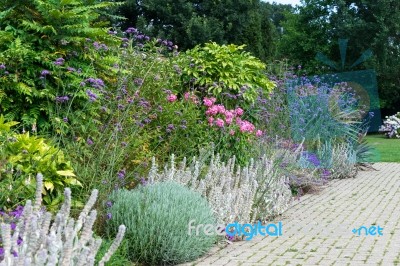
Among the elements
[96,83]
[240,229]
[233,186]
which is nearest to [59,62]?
[96,83]

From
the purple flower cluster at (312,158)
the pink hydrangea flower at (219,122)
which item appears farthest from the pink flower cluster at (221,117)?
the purple flower cluster at (312,158)

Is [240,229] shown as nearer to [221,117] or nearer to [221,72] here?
[221,117]

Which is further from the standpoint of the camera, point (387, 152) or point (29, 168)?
point (387, 152)

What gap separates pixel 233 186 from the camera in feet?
26.4

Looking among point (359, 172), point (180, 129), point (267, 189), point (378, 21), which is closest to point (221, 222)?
point (267, 189)

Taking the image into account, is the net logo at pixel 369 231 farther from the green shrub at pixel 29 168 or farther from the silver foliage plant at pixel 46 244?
the silver foliage plant at pixel 46 244

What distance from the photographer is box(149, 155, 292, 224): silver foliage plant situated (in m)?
6.94

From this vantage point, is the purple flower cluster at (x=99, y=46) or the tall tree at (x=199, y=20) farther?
the tall tree at (x=199, y=20)

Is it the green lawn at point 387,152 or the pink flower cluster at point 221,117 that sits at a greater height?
the pink flower cluster at point 221,117

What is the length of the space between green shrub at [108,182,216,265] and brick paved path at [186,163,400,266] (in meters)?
0.27

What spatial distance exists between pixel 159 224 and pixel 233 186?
253 centimetres

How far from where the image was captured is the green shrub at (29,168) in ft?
17.1

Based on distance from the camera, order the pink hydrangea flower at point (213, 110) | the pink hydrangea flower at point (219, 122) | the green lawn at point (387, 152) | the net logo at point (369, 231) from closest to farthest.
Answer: the net logo at point (369, 231) → the pink hydrangea flower at point (219, 122) → the pink hydrangea flower at point (213, 110) → the green lawn at point (387, 152)

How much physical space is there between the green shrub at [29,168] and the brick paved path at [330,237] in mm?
1517
